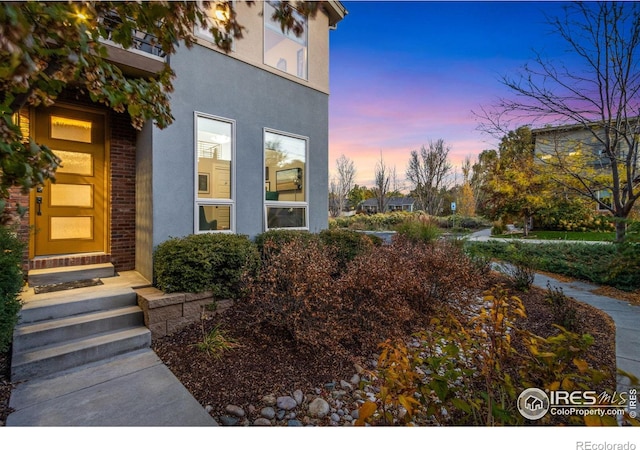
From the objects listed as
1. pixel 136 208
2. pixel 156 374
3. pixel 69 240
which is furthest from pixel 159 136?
pixel 156 374

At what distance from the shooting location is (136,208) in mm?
5043

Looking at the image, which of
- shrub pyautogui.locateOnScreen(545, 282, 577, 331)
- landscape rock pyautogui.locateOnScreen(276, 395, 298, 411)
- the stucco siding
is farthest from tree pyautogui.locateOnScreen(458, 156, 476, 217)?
landscape rock pyautogui.locateOnScreen(276, 395, 298, 411)

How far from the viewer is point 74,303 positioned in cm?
337

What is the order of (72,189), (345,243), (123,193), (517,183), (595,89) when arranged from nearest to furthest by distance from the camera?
(72,189) < (123,193) < (345,243) < (595,89) < (517,183)

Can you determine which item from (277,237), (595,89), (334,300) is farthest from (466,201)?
(334,300)

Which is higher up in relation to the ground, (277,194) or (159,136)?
(159,136)

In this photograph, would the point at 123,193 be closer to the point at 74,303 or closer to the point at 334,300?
the point at 74,303

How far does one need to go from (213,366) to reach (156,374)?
1.67 feet

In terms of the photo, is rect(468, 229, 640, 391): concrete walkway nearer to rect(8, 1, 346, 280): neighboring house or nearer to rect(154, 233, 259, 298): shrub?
rect(154, 233, 259, 298): shrub

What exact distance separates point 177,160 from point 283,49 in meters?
3.40

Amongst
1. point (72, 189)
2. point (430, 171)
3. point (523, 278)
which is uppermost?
point (430, 171)

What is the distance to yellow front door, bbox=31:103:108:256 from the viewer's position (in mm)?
4488

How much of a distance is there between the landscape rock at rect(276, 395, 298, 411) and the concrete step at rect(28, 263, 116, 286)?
3.69 meters
